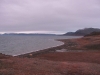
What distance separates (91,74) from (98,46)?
107ft

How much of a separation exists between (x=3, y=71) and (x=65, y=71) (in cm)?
601

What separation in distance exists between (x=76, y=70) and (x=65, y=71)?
1.26 meters

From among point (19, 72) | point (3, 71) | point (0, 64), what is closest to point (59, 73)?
point (19, 72)

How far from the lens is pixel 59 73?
693 inches

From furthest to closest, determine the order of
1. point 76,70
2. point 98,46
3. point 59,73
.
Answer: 1. point 98,46
2. point 76,70
3. point 59,73

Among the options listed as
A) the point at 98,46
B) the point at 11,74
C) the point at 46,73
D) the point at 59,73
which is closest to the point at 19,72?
the point at 11,74

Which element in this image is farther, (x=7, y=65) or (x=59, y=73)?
(x=7, y=65)

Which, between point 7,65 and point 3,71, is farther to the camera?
point 7,65

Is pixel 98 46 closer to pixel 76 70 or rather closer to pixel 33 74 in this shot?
pixel 76 70

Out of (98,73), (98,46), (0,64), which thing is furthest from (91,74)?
(98,46)

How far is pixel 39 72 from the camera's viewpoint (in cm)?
1770

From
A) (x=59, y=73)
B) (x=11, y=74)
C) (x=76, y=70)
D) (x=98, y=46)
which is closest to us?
(x=11, y=74)

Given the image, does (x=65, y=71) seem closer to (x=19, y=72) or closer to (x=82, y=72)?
(x=82, y=72)

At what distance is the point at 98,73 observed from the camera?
18.3 metres
